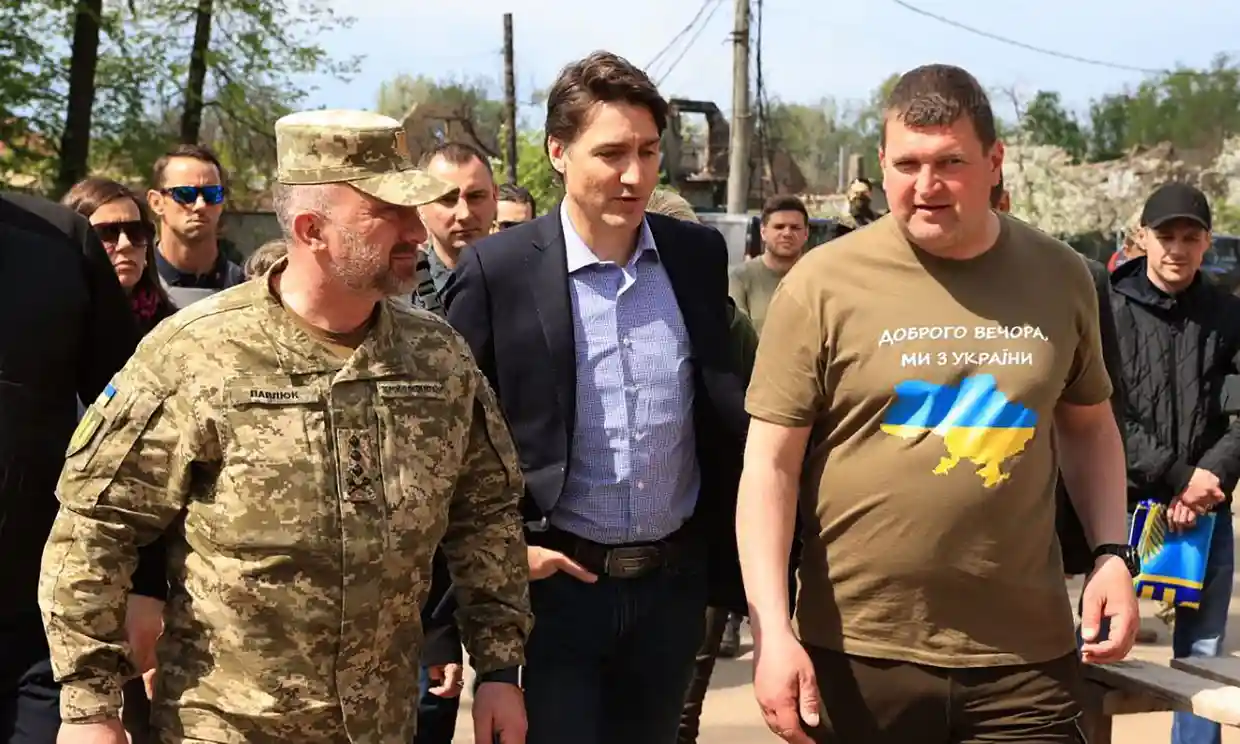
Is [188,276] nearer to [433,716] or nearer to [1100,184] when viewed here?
[433,716]

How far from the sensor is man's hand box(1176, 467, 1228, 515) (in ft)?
16.9

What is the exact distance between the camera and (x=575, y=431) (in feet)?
10.4

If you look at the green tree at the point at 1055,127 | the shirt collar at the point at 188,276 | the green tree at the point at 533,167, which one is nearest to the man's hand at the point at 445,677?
the shirt collar at the point at 188,276

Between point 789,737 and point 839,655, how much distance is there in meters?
0.19

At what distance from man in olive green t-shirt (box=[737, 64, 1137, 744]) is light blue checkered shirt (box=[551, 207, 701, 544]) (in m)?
0.35

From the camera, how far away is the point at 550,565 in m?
3.13

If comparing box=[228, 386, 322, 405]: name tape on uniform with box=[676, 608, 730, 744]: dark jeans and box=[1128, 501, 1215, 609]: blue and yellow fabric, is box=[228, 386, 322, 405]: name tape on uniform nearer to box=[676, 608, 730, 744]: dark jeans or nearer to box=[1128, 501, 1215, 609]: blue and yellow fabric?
box=[676, 608, 730, 744]: dark jeans

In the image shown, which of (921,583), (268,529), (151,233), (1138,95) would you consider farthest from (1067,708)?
(1138,95)

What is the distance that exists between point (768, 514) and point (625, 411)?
0.48 metres

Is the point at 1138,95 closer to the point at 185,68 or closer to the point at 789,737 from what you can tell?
the point at 185,68

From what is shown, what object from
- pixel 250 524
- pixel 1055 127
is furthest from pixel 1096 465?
pixel 1055 127

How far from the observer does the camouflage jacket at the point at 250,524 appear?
237 cm

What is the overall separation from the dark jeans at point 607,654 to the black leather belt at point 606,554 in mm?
25

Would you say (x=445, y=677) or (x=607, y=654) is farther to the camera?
(x=445, y=677)
